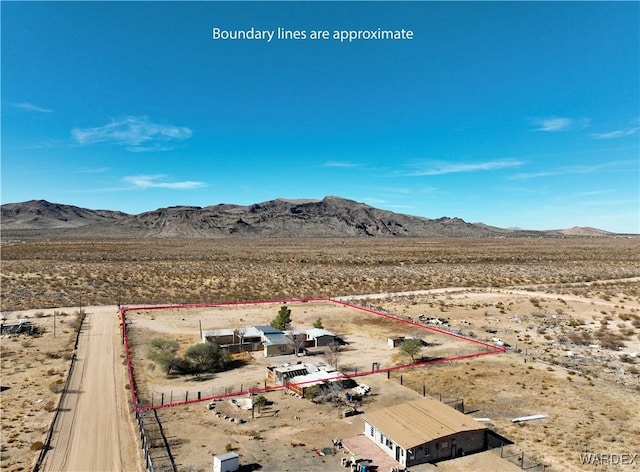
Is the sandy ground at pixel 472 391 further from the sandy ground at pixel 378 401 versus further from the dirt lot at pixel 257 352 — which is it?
the dirt lot at pixel 257 352

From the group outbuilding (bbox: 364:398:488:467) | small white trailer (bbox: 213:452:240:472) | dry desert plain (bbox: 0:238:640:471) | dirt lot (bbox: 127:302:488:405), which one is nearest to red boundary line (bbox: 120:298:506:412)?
dirt lot (bbox: 127:302:488:405)

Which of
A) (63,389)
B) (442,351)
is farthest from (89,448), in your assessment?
(442,351)

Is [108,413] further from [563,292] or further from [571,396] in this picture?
[563,292]

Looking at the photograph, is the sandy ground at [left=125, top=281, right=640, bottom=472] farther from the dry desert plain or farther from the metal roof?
the metal roof

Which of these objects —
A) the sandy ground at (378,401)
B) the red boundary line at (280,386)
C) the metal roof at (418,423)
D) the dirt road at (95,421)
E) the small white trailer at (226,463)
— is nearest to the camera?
the small white trailer at (226,463)

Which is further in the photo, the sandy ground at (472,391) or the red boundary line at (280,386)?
the red boundary line at (280,386)

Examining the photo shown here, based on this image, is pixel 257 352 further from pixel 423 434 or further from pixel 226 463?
pixel 423 434

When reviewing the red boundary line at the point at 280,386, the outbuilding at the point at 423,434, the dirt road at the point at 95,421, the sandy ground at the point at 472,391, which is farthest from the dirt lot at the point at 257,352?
the outbuilding at the point at 423,434
